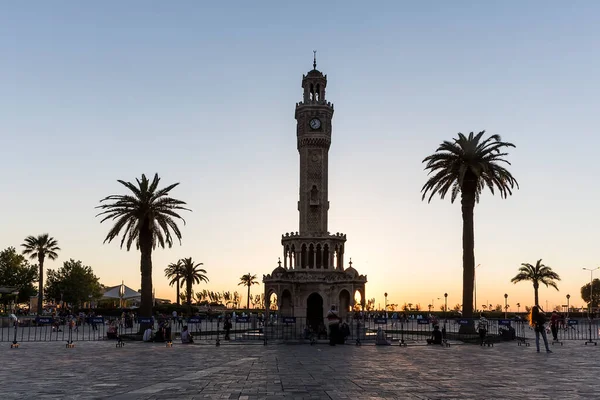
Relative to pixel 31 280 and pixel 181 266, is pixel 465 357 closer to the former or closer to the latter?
pixel 181 266

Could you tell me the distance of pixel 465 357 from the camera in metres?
25.9

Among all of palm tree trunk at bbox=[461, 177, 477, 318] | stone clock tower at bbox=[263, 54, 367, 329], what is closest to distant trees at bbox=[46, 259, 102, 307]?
stone clock tower at bbox=[263, 54, 367, 329]

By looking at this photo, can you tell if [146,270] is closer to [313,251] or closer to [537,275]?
[313,251]

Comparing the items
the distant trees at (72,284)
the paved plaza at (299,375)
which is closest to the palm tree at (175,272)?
the distant trees at (72,284)

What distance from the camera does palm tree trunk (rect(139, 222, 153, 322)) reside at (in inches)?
1780

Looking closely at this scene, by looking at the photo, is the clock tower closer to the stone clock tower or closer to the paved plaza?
the stone clock tower

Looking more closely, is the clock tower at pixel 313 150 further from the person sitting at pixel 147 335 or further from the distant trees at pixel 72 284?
the distant trees at pixel 72 284

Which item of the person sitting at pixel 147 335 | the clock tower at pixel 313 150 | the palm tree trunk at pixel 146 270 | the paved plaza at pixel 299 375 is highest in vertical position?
the clock tower at pixel 313 150

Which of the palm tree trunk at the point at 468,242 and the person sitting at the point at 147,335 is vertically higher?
the palm tree trunk at the point at 468,242

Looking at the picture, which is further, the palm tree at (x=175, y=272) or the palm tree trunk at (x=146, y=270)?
the palm tree at (x=175, y=272)

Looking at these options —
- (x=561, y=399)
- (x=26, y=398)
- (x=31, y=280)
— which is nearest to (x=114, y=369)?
(x=26, y=398)

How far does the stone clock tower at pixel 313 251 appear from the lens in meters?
69.1

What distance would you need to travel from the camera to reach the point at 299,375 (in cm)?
1777

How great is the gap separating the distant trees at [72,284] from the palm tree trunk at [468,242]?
77.0m
